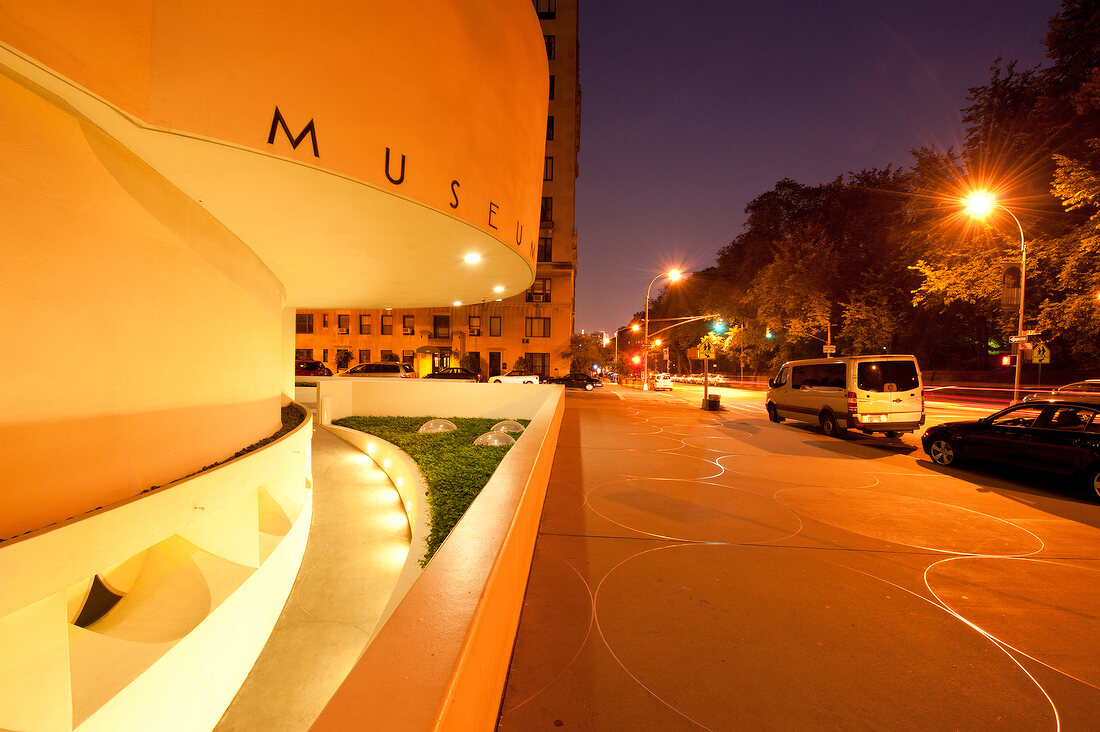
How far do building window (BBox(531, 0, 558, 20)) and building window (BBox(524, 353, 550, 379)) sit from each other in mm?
26884

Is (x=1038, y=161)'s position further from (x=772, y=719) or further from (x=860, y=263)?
(x=772, y=719)

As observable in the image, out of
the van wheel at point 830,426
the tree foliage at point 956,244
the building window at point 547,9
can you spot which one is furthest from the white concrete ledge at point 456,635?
A: the building window at point 547,9

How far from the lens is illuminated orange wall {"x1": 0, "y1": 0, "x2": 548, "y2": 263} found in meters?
3.01

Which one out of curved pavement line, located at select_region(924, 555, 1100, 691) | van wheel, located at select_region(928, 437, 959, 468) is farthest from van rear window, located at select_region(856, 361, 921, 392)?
curved pavement line, located at select_region(924, 555, 1100, 691)

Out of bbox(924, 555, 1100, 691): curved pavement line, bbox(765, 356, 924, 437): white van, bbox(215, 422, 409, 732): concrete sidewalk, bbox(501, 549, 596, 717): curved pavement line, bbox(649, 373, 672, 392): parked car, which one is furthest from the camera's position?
bbox(649, 373, 672, 392): parked car

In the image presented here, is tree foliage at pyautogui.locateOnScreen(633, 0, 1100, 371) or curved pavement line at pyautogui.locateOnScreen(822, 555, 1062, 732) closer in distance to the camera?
curved pavement line at pyautogui.locateOnScreen(822, 555, 1062, 732)

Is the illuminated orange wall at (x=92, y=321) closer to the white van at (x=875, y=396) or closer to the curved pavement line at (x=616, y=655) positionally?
the curved pavement line at (x=616, y=655)

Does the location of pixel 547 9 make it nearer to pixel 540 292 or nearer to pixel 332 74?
pixel 540 292

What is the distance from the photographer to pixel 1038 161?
19.5m

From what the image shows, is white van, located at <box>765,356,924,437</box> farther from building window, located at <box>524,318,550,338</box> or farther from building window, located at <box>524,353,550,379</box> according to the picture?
building window, located at <box>524,318,550,338</box>

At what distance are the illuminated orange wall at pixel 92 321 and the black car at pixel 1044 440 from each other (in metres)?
12.1

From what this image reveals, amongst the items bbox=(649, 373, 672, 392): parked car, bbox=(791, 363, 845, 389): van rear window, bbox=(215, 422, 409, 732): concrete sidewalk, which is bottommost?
bbox=(215, 422, 409, 732): concrete sidewalk

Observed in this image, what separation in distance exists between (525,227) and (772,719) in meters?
6.94

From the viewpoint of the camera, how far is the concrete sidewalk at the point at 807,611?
247 centimetres
